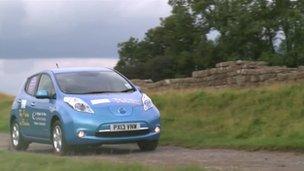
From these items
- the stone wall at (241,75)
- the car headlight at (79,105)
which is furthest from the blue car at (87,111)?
the stone wall at (241,75)

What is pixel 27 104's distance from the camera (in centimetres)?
1481

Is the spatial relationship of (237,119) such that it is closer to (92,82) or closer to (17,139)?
(92,82)

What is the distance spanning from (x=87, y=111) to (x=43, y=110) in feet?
4.65

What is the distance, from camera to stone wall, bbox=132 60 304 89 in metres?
21.4

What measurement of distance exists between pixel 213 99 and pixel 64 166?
8.80 meters

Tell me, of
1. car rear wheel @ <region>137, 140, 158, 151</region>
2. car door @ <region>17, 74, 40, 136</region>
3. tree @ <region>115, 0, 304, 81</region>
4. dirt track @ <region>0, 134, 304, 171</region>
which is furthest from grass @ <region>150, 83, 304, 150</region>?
tree @ <region>115, 0, 304, 81</region>

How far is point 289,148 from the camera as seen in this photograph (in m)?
12.5

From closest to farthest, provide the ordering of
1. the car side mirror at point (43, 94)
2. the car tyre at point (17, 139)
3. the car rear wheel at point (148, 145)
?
the car rear wheel at point (148, 145), the car side mirror at point (43, 94), the car tyre at point (17, 139)

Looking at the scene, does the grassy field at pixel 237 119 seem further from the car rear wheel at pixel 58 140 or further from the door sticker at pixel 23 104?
the door sticker at pixel 23 104

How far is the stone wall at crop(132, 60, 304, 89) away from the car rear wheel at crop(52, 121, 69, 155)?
920 centimetres

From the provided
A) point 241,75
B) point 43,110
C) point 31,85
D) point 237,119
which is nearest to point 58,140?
point 43,110

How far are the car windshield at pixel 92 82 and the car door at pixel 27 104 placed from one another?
99 cm

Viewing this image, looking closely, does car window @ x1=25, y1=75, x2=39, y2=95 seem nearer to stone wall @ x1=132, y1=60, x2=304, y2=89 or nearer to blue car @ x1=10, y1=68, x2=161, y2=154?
blue car @ x1=10, y1=68, x2=161, y2=154

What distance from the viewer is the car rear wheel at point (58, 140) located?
13.1 meters
